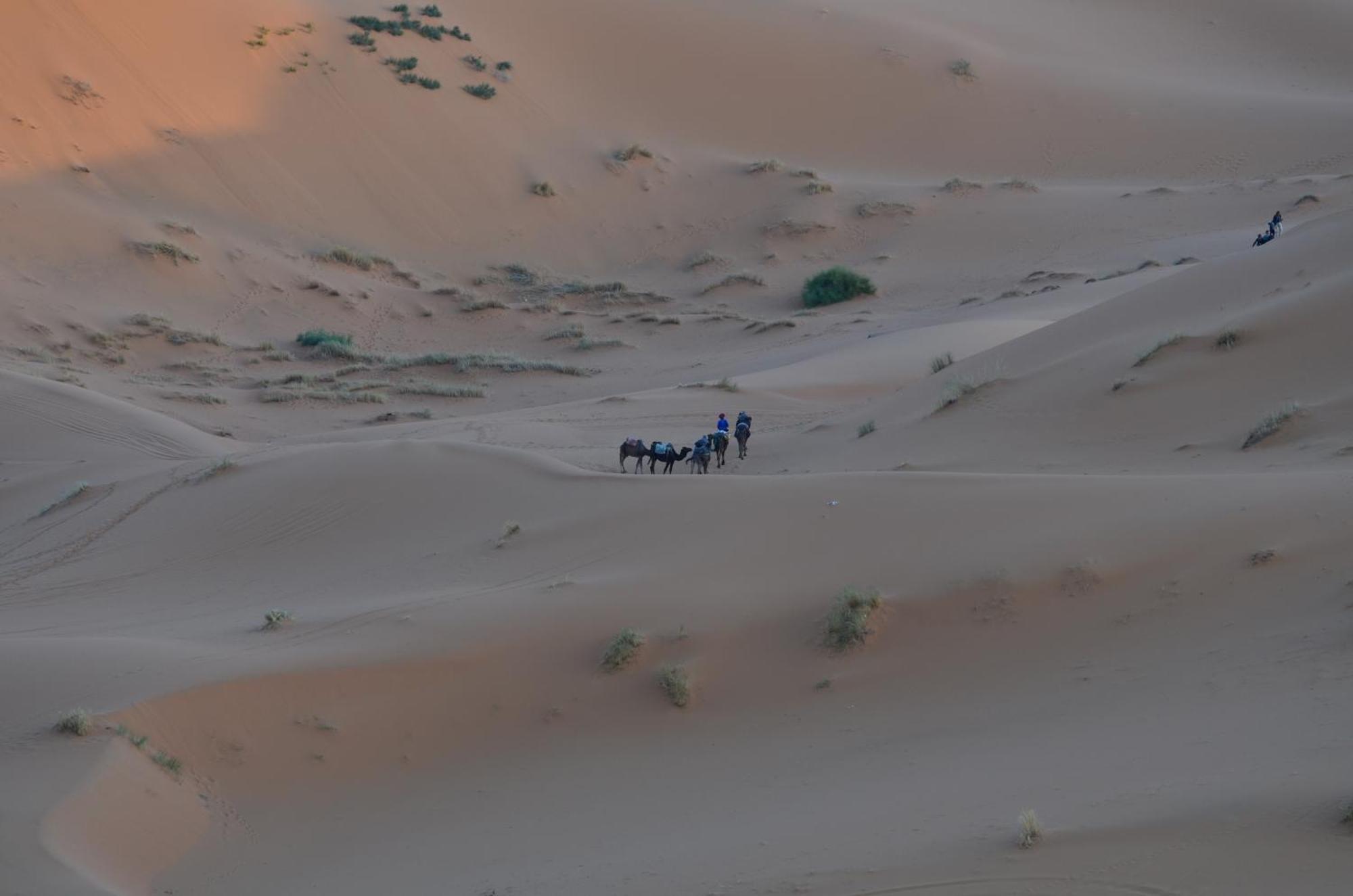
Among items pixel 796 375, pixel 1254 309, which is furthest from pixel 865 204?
pixel 1254 309

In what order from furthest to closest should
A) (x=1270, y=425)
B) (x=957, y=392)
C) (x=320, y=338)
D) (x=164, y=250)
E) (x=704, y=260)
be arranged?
1. (x=704, y=260)
2. (x=164, y=250)
3. (x=320, y=338)
4. (x=957, y=392)
5. (x=1270, y=425)

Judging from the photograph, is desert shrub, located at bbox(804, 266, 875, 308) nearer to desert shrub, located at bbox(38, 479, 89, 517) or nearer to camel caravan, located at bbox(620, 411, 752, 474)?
camel caravan, located at bbox(620, 411, 752, 474)

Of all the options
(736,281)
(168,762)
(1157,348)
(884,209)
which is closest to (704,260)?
(736,281)

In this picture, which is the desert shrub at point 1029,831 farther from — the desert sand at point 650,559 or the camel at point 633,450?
the camel at point 633,450

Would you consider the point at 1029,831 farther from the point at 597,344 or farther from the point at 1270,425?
the point at 597,344

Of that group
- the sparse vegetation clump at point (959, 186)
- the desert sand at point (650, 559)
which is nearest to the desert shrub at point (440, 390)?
the desert sand at point (650, 559)

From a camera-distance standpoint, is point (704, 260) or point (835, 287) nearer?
point (835, 287)

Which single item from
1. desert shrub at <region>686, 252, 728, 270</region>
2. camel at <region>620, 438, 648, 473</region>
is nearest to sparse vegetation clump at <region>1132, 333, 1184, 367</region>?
camel at <region>620, 438, 648, 473</region>
